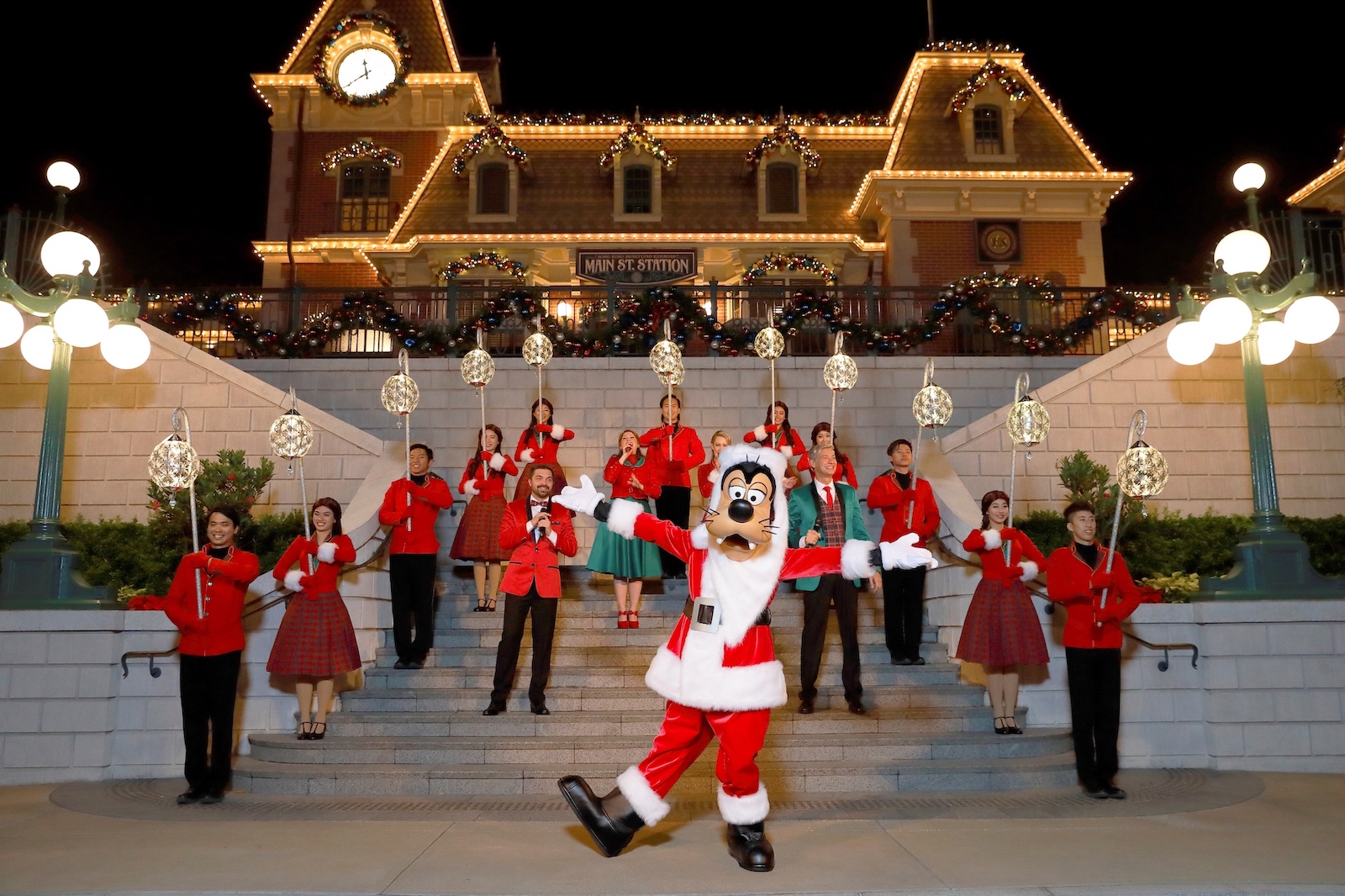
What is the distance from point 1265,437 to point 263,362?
1195cm

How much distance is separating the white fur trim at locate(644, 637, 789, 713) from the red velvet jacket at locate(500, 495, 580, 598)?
2.35 m

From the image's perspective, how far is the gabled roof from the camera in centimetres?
2252

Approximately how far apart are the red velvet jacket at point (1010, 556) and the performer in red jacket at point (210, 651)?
15.8ft

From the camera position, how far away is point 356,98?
22172 mm

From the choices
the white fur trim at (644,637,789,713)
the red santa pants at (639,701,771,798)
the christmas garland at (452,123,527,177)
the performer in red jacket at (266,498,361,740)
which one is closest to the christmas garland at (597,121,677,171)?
the christmas garland at (452,123,527,177)

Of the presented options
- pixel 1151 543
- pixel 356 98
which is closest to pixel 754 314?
pixel 1151 543

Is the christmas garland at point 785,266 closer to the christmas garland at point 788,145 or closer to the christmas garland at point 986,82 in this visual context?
the christmas garland at point 788,145

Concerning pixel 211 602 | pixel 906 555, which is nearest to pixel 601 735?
pixel 211 602

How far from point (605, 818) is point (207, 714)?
3.00 metres

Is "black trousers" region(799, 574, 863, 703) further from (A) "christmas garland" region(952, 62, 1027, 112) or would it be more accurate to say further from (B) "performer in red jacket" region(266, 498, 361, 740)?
(A) "christmas garland" region(952, 62, 1027, 112)

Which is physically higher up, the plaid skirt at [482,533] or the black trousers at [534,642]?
the plaid skirt at [482,533]

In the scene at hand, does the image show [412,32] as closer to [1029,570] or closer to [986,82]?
[986,82]

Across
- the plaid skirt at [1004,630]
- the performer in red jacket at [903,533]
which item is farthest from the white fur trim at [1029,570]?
the performer in red jacket at [903,533]

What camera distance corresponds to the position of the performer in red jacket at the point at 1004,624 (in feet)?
22.9
